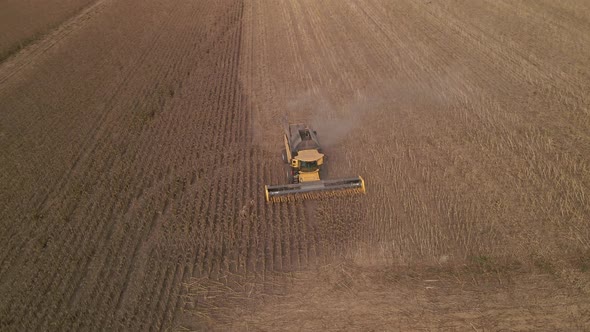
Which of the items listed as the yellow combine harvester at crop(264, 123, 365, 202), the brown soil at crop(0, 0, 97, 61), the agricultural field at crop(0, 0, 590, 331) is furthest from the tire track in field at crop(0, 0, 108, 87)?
the yellow combine harvester at crop(264, 123, 365, 202)

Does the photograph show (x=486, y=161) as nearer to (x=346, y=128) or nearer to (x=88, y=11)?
(x=346, y=128)

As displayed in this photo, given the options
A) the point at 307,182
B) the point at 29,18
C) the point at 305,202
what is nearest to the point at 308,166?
the point at 307,182

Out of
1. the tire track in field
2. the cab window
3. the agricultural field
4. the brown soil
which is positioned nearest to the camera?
the agricultural field

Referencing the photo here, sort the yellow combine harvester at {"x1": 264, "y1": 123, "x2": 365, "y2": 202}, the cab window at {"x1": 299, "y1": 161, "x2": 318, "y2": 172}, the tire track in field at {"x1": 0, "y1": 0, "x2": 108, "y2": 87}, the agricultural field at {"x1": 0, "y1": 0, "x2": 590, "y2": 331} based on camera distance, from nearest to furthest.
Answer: the agricultural field at {"x1": 0, "y1": 0, "x2": 590, "y2": 331} < the yellow combine harvester at {"x1": 264, "y1": 123, "x2": 365, "y2": 202} < the cab window at {"x1": 299, "y1": 161, "x2": 318, "y2": 172} < the tire track in field at {"x1": 0, "y1": 0, "x2": 108, "y2": 87}

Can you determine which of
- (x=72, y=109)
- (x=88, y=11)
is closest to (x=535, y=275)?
(x=72, y=109)

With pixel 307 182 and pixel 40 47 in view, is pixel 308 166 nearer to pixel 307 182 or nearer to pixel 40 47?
pixel 307 182

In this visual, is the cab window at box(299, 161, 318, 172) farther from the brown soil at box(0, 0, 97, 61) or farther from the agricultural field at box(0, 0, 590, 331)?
the brown soil at box(0, 0, 97, 61)

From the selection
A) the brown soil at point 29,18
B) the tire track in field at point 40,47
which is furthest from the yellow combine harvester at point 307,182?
the brown soil at point 29,18
